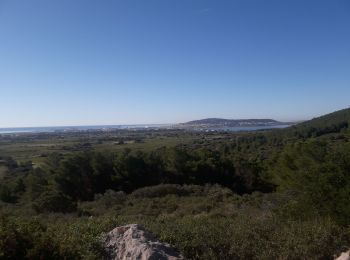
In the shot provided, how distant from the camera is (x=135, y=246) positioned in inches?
220

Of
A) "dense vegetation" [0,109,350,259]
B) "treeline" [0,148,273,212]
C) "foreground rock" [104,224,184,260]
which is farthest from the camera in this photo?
"treeline" [0,148,273,212]

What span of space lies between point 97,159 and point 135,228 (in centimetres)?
2792

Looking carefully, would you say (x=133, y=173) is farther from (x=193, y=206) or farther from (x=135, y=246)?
(x=135, y=246)

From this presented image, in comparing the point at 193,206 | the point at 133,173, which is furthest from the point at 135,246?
the point at 133,173

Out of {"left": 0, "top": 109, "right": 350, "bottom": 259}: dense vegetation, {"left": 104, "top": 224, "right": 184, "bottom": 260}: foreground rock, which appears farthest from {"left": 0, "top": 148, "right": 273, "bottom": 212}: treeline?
{"left": 104, "top": 224, "right": 184, "bottom": 260}: foreground rock

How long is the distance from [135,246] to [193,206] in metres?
12.5

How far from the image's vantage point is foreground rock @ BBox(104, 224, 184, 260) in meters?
5.42

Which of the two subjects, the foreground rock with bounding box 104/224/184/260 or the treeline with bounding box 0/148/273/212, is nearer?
the foreground rock with bounding box 104/224/184/260

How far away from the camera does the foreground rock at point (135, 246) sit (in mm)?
5422

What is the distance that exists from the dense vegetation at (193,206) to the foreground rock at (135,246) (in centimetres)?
21

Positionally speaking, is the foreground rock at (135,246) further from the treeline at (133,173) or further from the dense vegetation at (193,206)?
the treeline at (133,173)

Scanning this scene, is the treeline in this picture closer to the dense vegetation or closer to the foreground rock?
the dense vegetation

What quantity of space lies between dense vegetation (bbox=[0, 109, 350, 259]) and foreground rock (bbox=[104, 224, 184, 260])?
0.21 m

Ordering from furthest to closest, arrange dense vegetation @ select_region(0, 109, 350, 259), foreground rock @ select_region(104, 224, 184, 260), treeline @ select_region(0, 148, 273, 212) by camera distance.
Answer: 1. treeline @ select_region(0, 148, 273, 212)
2. dense vegetation @ select_region(0, 109, 350, 259)
3. foreground rock @ select_region(104, 224, 184, 260)
